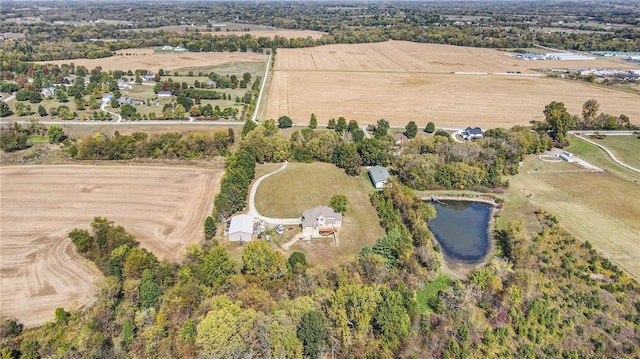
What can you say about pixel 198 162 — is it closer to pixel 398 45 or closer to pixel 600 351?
pixel 600 351

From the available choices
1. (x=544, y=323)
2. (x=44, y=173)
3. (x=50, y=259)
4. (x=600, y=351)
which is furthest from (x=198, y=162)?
(x=600, y=351)

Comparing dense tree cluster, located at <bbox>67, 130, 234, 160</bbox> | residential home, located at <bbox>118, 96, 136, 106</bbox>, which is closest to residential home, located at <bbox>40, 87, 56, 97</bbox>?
residential home, located at <bbox>118, 96, 136, 106</bbox>

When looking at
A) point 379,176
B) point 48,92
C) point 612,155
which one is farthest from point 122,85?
point 612,155

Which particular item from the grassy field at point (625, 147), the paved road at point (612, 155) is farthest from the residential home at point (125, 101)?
the grassy field at point (625, 147)

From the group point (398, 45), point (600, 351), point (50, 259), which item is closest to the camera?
point (600, 351)

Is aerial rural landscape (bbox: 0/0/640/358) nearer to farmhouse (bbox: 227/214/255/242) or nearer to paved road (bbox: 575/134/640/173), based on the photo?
farmhouse (bbox: 227/214/255/242)

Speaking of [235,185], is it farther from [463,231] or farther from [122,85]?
[122,85]
